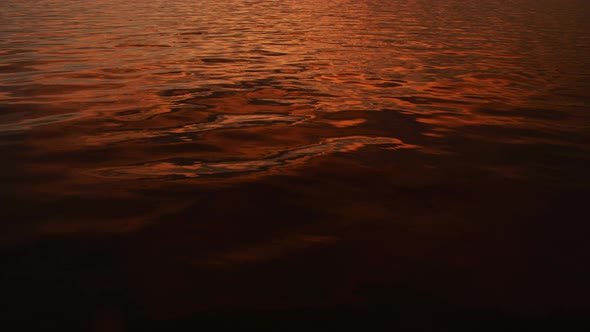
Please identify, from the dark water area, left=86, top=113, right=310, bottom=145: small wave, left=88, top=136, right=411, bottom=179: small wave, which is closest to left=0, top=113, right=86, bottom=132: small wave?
the dark water area

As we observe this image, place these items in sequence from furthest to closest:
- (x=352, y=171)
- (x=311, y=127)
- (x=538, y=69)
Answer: (x=538, y=69), (x=311, y=127), (x=352, y=171)

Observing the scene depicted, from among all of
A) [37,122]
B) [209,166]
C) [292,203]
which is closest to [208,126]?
[209,166]

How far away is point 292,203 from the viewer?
11.6 feet

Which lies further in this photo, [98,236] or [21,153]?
[21,153]

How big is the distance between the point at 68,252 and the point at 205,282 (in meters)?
0.85

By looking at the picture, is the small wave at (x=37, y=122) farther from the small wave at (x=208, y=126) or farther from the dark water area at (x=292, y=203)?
the small wave at (x=208, y=126)

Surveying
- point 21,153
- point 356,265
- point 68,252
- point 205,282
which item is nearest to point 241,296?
point 205,282

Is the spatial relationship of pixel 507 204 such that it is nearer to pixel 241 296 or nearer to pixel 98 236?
pixel 241 296

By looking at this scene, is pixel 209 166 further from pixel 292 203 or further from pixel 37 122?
pixel 37 122

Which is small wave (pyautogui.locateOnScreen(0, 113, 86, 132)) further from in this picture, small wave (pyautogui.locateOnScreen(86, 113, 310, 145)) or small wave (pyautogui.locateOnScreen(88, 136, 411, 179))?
small wave (pyautogui.locateOnScreen(88, 136, 411, 179))

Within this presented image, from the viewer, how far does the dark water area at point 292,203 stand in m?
2.38

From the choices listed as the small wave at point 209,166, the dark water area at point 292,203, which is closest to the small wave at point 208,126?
the dark water area at point 292,203

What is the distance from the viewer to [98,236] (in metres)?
2.97

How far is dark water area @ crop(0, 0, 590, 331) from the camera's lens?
2375mm
